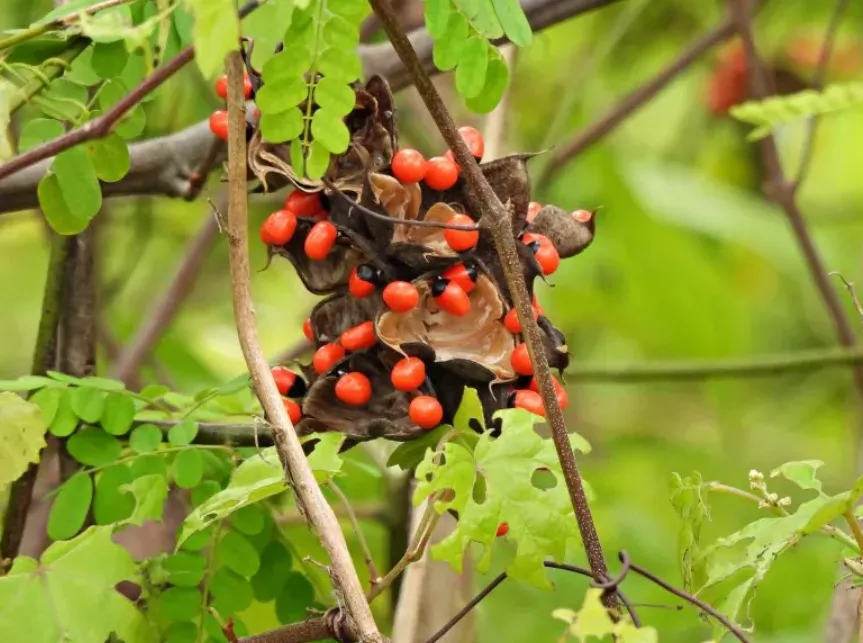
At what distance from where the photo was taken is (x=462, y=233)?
77 centimetres

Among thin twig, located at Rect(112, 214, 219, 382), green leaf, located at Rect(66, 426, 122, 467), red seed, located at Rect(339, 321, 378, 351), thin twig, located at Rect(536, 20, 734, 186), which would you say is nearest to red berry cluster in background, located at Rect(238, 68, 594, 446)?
red seed, located at Rect(339, 321, 378, 351)

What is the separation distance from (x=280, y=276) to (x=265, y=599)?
1.82 meters

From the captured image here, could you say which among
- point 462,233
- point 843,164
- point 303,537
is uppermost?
point 462,233

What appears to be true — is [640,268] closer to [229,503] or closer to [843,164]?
[843,164]

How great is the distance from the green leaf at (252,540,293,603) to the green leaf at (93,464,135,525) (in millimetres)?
117

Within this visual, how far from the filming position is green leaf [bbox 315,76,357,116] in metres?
0.74

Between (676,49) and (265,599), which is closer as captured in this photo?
(265,599)

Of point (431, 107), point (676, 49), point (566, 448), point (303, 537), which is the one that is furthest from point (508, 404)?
point (676, 49)

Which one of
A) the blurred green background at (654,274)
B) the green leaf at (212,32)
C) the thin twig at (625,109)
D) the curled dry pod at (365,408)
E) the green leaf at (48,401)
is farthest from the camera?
the blurred green background at (654,274)

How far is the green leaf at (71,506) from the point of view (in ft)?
3.07

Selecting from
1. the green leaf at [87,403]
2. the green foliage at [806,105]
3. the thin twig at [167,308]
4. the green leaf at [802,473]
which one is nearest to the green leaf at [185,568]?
the green leaf at [87,403]

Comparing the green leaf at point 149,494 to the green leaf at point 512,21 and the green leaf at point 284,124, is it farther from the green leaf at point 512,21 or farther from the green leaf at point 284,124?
the green leaf at point 512,21

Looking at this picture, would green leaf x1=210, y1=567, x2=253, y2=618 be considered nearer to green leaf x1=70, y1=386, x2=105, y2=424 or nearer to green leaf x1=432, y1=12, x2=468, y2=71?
green leaf x1=70, y1=386, x2=105, y2=424

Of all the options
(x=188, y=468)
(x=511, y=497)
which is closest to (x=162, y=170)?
(x=188, y=468)
